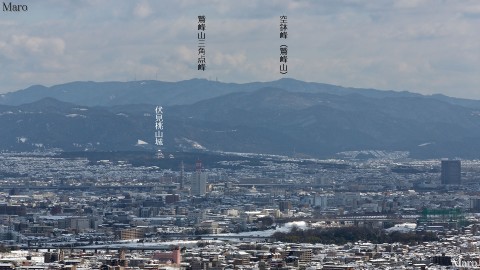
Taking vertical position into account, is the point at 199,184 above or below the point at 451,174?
below

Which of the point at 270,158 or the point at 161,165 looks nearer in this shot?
the point at 161,165

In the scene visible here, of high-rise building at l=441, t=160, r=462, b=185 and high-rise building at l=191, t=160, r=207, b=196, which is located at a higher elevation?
high-rise building at l=441, t=160, r=462, b=185

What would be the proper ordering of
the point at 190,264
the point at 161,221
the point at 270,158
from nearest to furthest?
1. the point at 190,264
2. the point at 161,221
3. the point at 270,158

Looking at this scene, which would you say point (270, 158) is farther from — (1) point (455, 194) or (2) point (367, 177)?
(1) point (455, 194)

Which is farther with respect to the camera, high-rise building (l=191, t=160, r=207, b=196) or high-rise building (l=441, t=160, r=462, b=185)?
high-rise building (l=441, t=160, r=462, b=185)

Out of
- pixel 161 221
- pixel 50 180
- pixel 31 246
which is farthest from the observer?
pixel 50 180

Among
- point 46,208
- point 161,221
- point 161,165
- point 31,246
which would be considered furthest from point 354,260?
point 161,165

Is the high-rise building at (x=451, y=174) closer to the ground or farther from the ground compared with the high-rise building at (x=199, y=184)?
farther from the ground

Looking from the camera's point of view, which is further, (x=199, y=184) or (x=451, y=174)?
(x=451, y=174)
